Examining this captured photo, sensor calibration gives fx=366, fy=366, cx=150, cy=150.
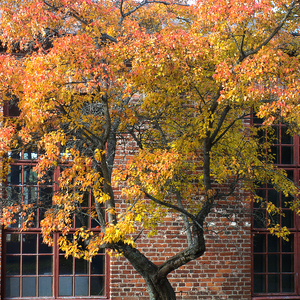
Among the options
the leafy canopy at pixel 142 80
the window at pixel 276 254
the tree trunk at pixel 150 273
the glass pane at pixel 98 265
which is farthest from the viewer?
the window at pixel 276 254

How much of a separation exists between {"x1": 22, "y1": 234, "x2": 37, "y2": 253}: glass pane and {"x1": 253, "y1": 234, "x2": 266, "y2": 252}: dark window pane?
14.8 feet

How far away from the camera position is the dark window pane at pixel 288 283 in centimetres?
760

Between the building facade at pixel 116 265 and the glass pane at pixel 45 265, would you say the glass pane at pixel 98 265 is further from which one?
the glass pane at pixel 45 265

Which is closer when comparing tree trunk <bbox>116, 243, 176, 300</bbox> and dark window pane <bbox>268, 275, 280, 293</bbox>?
tree trunk <bbox>116, 243, 176, 300</bbox>

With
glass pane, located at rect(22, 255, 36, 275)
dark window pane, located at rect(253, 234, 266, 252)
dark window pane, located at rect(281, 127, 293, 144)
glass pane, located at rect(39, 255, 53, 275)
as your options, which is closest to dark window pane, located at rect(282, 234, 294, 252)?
dark window pane, located at rect(253, 234, 266, 252)

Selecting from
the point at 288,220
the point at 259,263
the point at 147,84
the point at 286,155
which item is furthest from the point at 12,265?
the point at 286,155

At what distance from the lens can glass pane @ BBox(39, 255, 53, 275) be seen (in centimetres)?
729

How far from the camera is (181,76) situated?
5086mm

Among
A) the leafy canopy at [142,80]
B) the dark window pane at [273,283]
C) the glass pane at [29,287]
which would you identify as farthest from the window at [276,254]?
the glass pane at [29,287]

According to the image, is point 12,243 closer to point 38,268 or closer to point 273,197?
point 38,268

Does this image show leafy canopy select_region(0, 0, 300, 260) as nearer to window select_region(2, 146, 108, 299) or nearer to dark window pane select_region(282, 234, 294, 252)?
window select_region(2, 146, 108, 299)

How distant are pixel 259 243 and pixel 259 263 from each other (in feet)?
1.34

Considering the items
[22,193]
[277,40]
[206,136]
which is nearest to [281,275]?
[206,136]

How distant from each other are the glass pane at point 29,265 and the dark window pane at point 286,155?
5587mm
